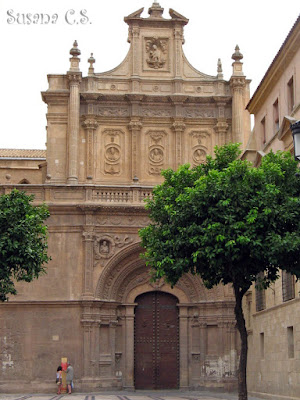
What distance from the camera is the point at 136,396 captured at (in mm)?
37281

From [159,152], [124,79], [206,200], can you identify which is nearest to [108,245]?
[159,152]

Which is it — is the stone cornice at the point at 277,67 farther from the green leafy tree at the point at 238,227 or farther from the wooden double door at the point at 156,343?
the wooden double door at the point at 156,343

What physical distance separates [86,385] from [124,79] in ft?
56.7

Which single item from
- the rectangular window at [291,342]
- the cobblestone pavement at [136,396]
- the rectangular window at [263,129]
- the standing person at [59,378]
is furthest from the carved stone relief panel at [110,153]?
the rectangular window at [291,342]

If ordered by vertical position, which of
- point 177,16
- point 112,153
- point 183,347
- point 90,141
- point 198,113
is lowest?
point 183,347

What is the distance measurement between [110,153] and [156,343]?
1086 cm

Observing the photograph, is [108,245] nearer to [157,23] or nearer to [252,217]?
[157,23]

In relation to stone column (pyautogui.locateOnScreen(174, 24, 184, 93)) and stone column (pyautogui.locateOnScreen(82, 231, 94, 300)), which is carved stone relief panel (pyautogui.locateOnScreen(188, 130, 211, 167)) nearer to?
stone column (pyautogui.locateOnScreen(174, 24, 184, 93))

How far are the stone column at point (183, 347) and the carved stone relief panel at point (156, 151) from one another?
796cm

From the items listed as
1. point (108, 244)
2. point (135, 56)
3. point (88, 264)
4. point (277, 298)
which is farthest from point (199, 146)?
point (277, 298)


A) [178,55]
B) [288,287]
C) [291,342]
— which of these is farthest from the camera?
[178,55]

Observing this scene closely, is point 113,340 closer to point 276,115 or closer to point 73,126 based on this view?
point 73,126

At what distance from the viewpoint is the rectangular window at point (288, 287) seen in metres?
30.5

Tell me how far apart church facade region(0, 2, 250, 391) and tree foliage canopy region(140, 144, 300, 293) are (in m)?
15.4
